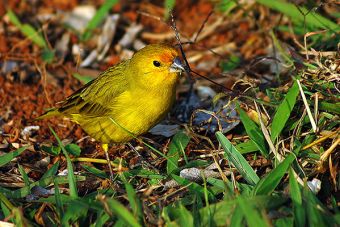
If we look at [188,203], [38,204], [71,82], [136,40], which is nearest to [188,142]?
[188,203]

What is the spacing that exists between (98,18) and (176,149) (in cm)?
229

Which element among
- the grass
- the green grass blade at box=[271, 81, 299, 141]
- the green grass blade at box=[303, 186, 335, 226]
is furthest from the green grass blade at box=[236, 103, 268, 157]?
the green grass blade at box=[303, 186, 335, 226]

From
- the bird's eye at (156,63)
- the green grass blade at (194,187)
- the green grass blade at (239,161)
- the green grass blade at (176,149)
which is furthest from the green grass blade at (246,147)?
the bird's eye at (156,63)

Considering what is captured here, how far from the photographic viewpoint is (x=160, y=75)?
438cm

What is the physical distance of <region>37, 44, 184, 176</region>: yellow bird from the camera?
4.36 metres

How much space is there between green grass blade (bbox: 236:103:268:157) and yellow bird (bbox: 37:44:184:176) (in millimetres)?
540

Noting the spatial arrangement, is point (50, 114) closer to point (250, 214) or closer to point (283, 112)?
point (283, 112)

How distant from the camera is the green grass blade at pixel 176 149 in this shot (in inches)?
162

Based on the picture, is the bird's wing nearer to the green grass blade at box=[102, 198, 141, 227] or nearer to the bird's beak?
the bird's beak

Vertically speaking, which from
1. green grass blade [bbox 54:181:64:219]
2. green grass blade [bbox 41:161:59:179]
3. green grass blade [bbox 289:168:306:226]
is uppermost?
green grass blade [bbox 289:168:306:226]

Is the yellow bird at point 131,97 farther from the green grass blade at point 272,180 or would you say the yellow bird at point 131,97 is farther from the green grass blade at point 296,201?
the green grass blade at point 296,201

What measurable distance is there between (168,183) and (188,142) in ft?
1.92

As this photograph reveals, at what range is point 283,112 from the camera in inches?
160

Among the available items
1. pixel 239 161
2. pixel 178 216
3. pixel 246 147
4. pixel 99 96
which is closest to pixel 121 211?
pixel 178 216
